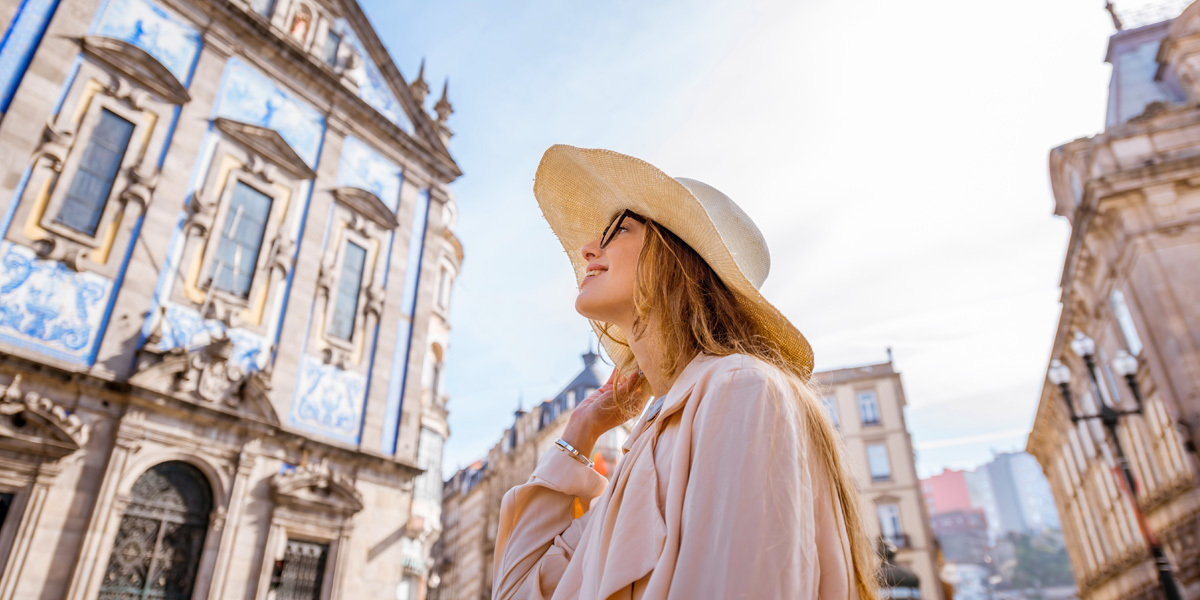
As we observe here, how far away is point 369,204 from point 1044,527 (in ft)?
403

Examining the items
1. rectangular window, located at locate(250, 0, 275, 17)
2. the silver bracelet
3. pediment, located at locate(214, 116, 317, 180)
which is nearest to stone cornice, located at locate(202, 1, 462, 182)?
rectangular window, located at locate(250, 0, 275, 17)

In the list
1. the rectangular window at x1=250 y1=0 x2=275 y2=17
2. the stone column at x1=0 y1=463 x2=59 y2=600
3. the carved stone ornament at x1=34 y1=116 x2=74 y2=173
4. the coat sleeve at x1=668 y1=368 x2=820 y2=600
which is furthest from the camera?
the rectangular window at x1=250 y1=0 x2=275 y2=17

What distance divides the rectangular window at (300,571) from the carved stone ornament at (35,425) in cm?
378

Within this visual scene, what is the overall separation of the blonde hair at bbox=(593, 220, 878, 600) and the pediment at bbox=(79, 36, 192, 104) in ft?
41.6

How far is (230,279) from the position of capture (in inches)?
455

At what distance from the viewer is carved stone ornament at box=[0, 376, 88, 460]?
8273 mm

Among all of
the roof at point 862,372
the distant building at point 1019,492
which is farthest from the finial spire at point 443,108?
the distant building at point 1019,492

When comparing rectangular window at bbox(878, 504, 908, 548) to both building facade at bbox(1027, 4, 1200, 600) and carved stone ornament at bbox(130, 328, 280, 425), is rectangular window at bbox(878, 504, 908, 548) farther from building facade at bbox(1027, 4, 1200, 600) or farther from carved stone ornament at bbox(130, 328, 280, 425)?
carved stone ornament at bbox(130, 328, 280, 425)

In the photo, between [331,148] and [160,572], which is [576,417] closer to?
[160,572]

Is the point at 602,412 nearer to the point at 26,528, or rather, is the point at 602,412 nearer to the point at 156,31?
the point at 26,528

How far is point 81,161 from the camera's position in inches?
390

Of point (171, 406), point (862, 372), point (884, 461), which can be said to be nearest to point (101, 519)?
point (171, 406)

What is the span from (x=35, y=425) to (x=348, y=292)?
599 centimetres

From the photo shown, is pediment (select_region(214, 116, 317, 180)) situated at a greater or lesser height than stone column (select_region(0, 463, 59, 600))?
greater
